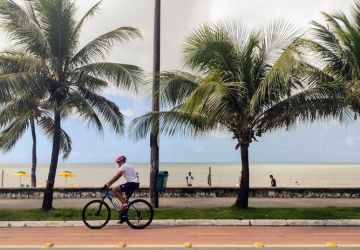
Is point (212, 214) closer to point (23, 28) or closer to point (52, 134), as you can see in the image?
point (23, 28)

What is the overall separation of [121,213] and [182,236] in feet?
5.92

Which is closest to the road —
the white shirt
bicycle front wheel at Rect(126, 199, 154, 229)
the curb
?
bicycle front wheel at Rect(126, 199, 154, 229)

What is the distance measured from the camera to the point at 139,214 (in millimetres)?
11953

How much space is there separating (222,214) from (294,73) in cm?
491

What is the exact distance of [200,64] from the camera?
627 inches

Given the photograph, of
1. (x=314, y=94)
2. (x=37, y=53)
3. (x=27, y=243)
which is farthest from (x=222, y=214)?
(x=37, y=53)

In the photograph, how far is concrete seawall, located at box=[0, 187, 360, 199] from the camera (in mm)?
22000

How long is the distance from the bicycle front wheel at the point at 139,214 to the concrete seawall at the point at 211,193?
991 cm

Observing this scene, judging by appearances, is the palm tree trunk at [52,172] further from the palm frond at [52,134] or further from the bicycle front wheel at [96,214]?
the palm frond at [52,134]

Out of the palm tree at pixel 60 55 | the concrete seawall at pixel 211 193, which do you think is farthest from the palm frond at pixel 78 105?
the concrete seawall at pixel 211 193

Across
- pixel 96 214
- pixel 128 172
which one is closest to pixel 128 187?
pixel 128 172

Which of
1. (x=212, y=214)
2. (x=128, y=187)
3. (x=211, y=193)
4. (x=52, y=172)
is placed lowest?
(x=212, y=214)

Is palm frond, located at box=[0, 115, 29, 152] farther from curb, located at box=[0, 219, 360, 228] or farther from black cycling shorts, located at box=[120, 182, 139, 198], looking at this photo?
black cycling shorts, located at box=[120, 182, 139, 198]

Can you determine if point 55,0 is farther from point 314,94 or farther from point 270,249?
point 270,249
